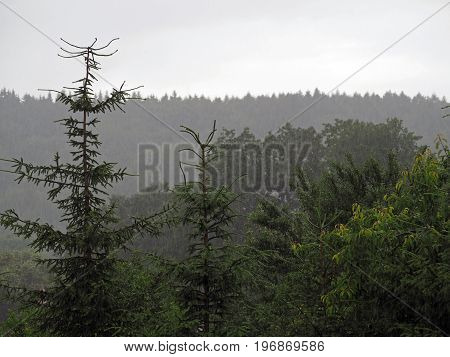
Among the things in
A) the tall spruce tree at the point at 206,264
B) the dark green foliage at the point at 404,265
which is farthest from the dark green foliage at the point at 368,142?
the tall spruce tree at the point at 206,264

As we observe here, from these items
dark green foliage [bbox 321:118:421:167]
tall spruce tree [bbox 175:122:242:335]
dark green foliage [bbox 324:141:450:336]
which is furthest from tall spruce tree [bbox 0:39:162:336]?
dark green foliage [bbox 321:118:421:167]

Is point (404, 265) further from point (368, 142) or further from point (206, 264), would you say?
point (368, 142)

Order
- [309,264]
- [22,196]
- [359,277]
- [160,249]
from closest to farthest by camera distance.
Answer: [359,277], [309,264], [160,249], [22,196]

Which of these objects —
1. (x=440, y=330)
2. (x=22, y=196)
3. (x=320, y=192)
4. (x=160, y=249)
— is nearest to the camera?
(x=440, y=330)

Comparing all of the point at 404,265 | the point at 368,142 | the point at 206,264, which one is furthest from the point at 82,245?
the point at 368,142

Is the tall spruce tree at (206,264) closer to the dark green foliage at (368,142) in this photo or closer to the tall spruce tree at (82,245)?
the tall spruce tree at (82,245)

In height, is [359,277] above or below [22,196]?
above

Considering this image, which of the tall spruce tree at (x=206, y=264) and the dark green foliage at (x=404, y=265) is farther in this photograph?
the tall spruce tree at (x=206, y=264)

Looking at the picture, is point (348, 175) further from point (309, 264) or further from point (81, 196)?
point (81, 196)

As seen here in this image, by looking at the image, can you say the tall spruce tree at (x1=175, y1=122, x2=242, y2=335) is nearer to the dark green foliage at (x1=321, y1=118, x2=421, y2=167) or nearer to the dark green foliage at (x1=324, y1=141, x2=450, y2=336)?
the dark green foliage at (x1=324, y1=141, x2=450, y2=336)

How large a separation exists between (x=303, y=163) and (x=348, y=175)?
29.9m

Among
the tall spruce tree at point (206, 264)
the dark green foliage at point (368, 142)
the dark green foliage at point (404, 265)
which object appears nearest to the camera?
the dark green foliage at point (404, 265)

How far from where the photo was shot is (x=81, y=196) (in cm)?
853
